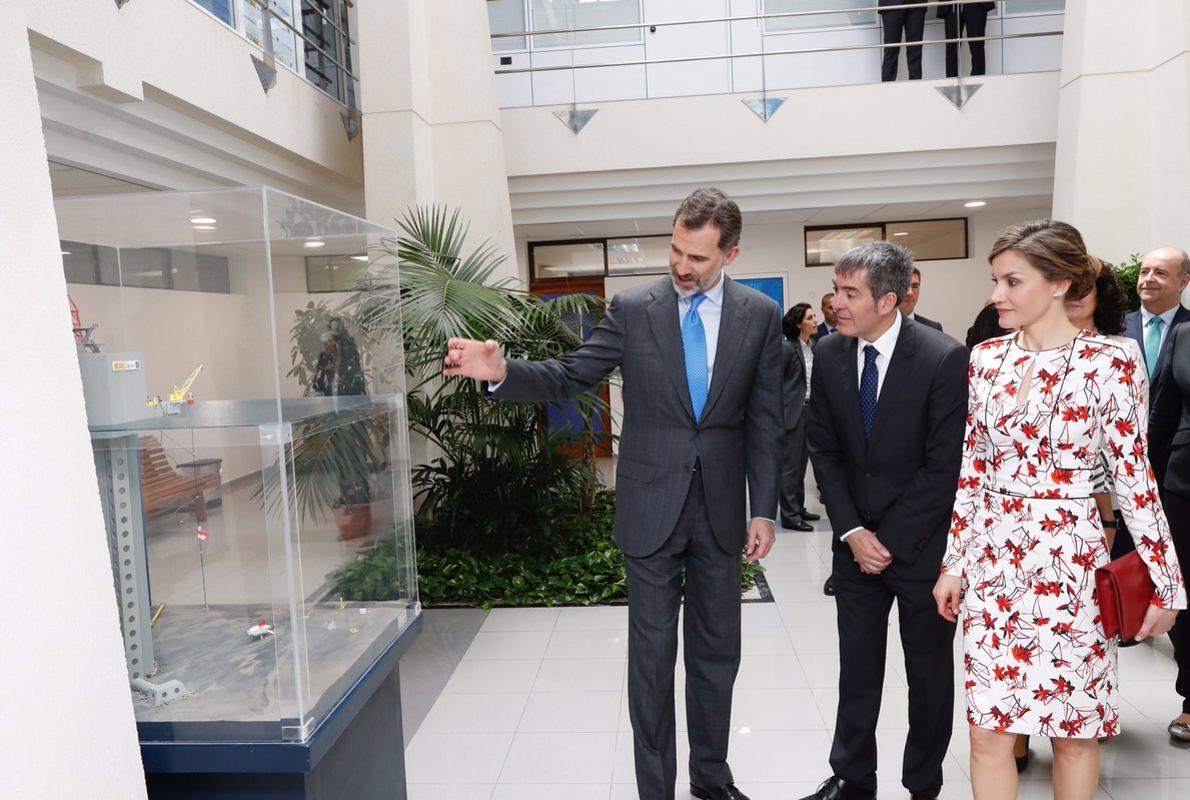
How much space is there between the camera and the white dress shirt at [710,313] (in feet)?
8.11

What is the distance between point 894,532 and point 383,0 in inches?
220

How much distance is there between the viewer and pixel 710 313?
2.49 meters

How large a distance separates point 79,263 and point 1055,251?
6.97ft

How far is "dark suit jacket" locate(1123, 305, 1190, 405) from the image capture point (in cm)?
300

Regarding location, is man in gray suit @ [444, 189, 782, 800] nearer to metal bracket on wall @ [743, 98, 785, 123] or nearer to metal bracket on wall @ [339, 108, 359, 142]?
metal bracket on wall @ [339, 108, 359, 142]

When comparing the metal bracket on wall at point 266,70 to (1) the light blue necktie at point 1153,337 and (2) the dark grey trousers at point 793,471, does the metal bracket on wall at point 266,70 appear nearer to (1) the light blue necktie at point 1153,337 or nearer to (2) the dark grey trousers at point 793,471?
(2) the dark grey trousers at point 793,471

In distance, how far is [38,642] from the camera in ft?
4.48

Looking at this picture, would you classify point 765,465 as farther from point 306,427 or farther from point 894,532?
point 306,427

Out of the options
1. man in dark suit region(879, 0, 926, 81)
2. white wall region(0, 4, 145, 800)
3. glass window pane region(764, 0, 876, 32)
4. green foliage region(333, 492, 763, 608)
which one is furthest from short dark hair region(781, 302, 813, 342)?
white wall region(0, 4, 145, 800)

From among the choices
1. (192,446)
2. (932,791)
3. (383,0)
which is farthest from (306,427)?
(383,0)

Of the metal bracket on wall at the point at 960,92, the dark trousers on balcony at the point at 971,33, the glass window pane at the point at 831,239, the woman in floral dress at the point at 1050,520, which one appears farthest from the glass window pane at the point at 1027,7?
the woman in floral dress at the point at 1050,520

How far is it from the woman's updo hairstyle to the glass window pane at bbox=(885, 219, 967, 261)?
8.78 metres

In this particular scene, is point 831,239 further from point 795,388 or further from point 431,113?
point 431,113

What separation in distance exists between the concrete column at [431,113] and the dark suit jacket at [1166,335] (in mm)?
4220
